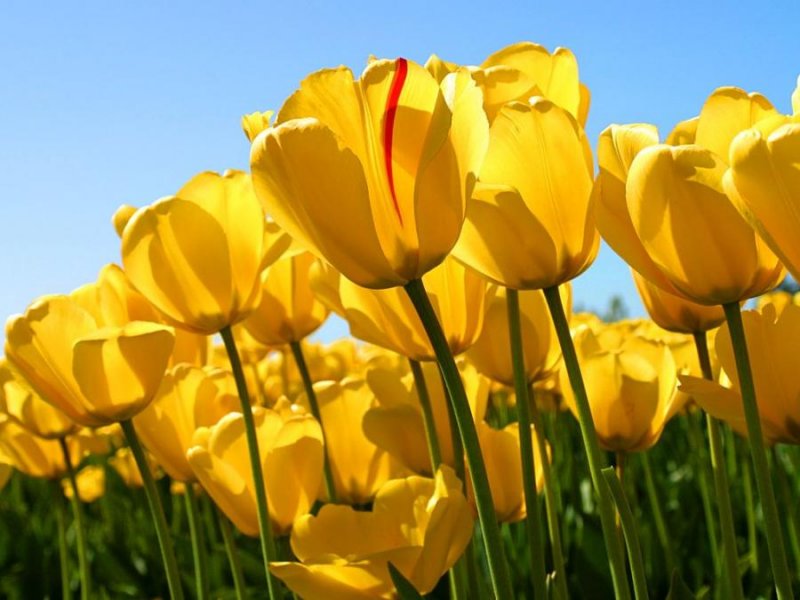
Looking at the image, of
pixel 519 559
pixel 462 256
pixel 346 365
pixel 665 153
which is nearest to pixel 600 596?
pixel 519 559

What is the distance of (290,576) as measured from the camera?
41.6 inches

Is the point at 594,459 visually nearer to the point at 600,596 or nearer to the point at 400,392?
the point at 400,392

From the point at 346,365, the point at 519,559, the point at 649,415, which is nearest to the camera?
the point at 649,415

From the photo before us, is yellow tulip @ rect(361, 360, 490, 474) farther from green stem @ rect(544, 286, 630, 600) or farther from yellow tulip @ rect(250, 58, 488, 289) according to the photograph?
yellow tulip @ rect(250, 58, 488, 289)

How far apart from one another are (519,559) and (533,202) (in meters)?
1.30

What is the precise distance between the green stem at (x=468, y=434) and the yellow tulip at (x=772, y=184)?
259 millimetres

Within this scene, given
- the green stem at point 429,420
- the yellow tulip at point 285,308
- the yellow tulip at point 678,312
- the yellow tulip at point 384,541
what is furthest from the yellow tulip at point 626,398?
the yellow tulip at point 285,308

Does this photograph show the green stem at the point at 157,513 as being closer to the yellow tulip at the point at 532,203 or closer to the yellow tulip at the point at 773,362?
the yellow tulip at the point at 532,203

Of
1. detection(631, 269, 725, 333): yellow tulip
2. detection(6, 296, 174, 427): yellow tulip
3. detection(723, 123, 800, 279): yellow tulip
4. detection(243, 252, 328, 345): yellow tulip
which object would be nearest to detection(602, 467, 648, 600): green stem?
detection(723, 123, 800, 279): yellow tulip

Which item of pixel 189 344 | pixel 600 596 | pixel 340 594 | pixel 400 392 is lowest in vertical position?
pixel 600 596

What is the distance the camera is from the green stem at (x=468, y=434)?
850 mm

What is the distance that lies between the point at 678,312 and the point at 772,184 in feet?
1.90

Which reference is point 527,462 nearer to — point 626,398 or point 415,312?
point 415,312

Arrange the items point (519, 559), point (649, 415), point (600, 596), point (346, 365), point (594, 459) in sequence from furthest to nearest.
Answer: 1. point (346, 365)
2. point (519, 559)
3. point (600, 596)
4. point (649, 415)
5. point (594, 459)
